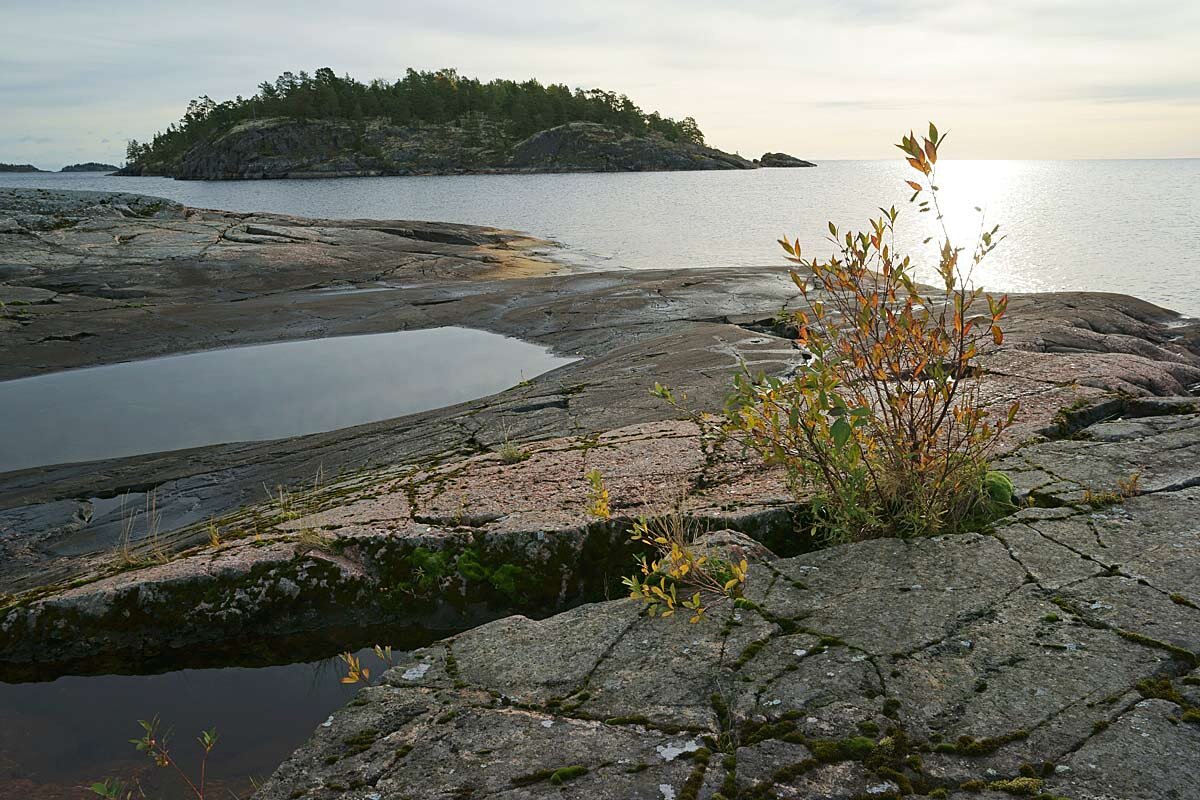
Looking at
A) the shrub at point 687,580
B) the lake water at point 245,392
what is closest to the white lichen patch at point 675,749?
the shrub at point 687,580

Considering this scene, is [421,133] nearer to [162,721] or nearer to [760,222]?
[760,222]

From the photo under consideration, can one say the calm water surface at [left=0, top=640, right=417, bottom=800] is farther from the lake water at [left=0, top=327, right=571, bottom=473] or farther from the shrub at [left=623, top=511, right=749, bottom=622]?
the lake water at [left=0, top=327, right=571, bottom=473]

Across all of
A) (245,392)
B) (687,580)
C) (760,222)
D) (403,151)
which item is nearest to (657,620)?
(687,580)

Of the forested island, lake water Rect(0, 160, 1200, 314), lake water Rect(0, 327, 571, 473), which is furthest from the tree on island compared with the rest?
lake water Rect(0, 327, 571, 473)

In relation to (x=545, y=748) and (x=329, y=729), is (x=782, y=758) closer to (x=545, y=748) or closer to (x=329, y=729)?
(x=545, y=748)

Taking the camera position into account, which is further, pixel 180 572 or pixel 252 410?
pixel 252 410

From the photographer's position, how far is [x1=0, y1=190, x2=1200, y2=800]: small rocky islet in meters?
2.62

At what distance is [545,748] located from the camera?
9.08ft

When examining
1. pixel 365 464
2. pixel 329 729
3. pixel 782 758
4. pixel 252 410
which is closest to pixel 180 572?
pixel 329 729

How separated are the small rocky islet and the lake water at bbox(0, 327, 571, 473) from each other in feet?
3.28

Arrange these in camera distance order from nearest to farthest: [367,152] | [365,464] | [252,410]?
[365,464], [252,410], [367,152]

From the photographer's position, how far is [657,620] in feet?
11.5

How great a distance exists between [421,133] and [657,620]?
119 meters

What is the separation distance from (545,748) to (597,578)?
179 centimetres
